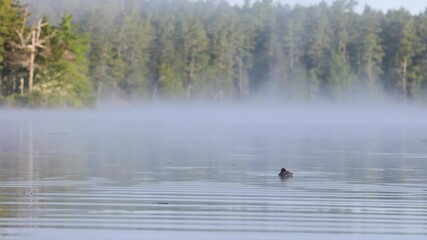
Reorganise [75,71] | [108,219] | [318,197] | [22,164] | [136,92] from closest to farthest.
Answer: [108,219], [318,197], [22,164], [75,71], [136,92]

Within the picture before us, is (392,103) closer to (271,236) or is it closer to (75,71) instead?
(75,71)

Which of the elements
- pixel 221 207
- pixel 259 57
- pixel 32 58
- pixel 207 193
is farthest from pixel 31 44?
pixel 259 57

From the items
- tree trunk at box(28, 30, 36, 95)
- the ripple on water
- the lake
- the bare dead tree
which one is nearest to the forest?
the bare dead tree

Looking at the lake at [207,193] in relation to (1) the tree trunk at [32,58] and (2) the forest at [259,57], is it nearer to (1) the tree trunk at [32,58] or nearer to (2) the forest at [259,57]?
(1) the tree trunk at [32,58]

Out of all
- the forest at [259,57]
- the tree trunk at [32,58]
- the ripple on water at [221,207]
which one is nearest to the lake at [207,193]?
the ripple on water at [221,207]

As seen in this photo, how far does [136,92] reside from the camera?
121m

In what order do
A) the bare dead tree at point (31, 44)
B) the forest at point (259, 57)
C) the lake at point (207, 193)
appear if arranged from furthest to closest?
the forest at point (259, 57) → the bare dead tree at point (31, 44) → the lake at point (207, 193)

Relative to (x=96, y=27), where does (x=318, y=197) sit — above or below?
below

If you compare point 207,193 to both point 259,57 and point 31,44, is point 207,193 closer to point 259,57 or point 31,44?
point 31,44

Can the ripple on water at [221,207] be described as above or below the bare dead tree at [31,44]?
below

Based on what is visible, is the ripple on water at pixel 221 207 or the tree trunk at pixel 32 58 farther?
the tree trunk at pixel 32 58

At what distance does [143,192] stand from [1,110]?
184 feet

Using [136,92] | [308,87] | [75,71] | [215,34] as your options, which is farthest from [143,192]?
[215,34]

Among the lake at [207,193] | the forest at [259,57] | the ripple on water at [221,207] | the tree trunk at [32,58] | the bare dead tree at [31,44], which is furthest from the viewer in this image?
the forest at [259,57]
